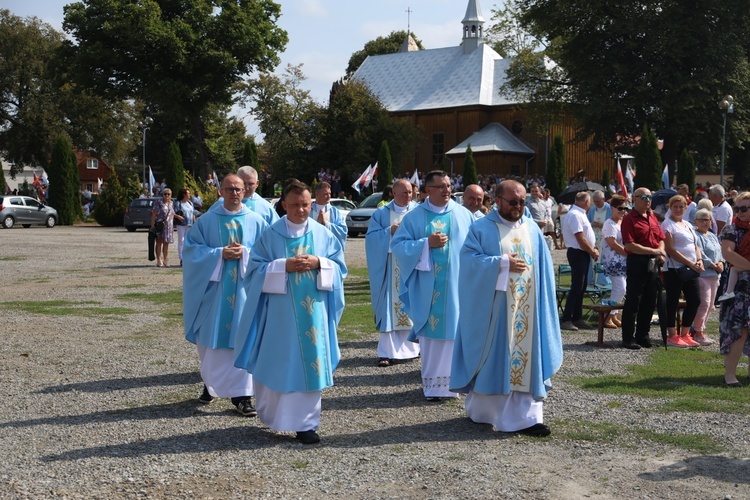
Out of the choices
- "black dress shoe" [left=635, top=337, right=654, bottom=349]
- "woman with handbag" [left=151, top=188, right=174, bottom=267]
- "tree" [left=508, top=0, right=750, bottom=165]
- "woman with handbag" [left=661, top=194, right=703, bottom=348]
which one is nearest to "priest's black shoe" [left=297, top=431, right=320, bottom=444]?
"black dress shoe" [left=635, top=337, right=654, bottom=349]

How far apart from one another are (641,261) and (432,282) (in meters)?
3.35

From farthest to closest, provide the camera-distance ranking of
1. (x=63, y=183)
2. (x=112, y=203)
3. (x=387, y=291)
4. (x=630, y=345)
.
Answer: (x=63, y=183), (x=112, y=203), (x=630, y=345), (x=387, y=291)

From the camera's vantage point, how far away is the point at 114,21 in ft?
173

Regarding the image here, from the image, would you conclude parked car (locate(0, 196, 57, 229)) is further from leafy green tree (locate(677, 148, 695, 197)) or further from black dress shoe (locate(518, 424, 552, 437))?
black dress shoe (locate(518, 424, 552, 437))

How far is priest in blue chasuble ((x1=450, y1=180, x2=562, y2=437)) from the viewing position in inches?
290

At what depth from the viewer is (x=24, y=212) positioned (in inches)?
1681

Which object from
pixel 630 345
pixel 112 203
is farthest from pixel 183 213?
pixel 112 203

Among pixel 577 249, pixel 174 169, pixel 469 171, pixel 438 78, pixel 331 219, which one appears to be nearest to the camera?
pixel 577 249

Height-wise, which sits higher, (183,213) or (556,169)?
(556,169)

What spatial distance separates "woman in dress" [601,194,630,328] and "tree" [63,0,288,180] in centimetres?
4275

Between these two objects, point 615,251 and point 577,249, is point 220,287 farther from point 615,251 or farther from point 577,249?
point 615,251

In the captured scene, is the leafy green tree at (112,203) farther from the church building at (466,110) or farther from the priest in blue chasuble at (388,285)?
the priest in blue chasuble at (388,285)

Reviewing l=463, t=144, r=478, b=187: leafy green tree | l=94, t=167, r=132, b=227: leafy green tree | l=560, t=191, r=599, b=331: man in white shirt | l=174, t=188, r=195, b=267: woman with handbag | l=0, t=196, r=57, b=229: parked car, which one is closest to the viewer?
l=560, t=191, r=599, b=331: man in white shirt

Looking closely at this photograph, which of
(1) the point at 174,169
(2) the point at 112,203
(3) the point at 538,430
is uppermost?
(1) the point at 174,169
